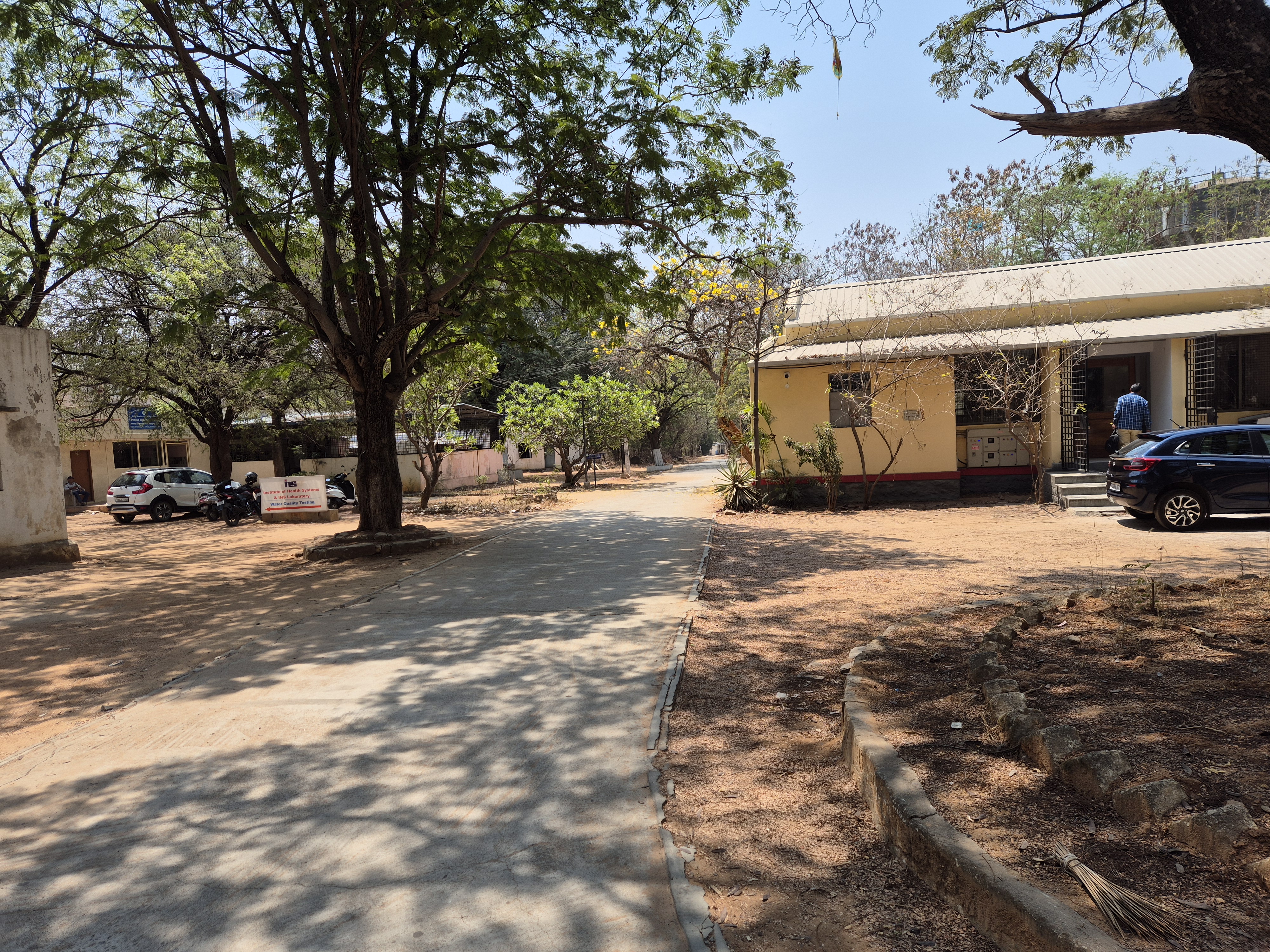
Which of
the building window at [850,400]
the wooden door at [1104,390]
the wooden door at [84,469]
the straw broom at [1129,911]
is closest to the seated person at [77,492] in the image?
the wooden door at [84,469]

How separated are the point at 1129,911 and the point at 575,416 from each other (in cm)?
2325

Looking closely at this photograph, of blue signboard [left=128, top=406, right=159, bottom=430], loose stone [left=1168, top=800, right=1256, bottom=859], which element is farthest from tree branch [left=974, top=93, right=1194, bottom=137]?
blue signboard [left=128, top=406, right=159, bottom=430]

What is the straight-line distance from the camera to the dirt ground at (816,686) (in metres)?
2.90

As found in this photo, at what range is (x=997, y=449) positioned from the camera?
1723 centimetres

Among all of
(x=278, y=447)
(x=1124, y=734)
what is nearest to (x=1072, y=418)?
(x=1124, y=734)

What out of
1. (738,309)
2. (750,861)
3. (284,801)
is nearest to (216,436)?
(738,309)

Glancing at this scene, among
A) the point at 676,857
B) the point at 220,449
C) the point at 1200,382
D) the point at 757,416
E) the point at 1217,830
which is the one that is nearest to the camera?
the point at 1217,830

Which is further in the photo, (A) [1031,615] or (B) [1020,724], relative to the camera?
(A) [1031,615]

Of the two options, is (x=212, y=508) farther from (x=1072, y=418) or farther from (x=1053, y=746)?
(x=1053, y=746)

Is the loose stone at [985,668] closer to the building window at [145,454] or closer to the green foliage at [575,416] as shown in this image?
the green foliage at [575,416]

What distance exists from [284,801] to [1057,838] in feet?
11.1

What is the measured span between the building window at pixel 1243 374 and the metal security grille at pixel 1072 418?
2.25 m

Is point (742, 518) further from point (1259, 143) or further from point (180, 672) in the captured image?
point (1259, 143)

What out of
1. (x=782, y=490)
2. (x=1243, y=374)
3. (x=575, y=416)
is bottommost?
(x=782, y=490)
